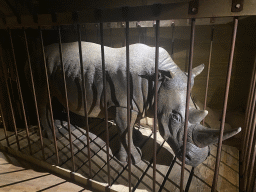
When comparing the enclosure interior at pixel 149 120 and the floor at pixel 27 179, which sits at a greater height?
the enclosure interior at pixel 149 120

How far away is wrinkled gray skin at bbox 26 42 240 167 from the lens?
1469 millimetres

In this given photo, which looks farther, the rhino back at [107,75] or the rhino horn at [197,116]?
→ the rhino back at [107,75]

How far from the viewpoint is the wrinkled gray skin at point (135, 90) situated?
1.47 m

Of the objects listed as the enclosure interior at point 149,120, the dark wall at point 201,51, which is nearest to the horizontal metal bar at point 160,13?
the enclosure interior at point 149,120

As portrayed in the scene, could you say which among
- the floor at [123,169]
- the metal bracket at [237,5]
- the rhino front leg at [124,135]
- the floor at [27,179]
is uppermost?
the metal bracket at [237,5]

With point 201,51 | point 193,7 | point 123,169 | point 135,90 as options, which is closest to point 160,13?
point 193,7

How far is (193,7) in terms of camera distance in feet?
3.04

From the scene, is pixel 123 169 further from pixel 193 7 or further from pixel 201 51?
pixel 201 51

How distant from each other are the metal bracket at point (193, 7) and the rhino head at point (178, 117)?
1.76ft

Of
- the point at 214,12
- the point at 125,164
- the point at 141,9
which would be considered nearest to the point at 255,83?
the point at 214,12

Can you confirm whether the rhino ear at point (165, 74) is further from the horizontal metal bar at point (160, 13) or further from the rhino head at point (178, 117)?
the horizontal metal bar at point (160, 13)

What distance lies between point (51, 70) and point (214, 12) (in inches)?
62.3

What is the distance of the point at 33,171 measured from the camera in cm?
193

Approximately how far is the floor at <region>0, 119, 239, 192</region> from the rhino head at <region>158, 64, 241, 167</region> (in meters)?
0.25
